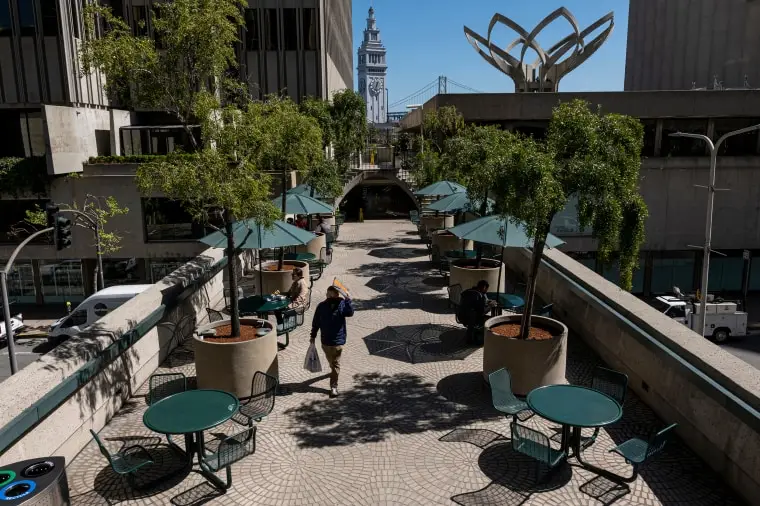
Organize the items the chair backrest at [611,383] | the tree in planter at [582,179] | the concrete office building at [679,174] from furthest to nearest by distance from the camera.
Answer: the concrete office building at [679,174], the tree in planter at [582,179], the chair backrest at [611,383]

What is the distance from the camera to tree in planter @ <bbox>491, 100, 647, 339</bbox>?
7891 mm

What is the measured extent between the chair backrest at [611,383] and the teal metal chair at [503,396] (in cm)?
118

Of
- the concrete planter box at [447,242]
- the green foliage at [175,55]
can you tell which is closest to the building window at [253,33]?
the concrete planter box at [447,242]

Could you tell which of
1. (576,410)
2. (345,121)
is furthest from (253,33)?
(576,410)

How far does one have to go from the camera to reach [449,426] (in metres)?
7.93

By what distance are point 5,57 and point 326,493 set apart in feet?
130

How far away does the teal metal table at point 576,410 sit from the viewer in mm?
6438

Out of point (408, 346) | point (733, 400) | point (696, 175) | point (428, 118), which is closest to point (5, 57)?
point (428, 118)

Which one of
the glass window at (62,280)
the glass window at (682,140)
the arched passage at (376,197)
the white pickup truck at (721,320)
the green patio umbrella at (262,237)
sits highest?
the glass window at (682,140)

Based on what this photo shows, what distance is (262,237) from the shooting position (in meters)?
11.6

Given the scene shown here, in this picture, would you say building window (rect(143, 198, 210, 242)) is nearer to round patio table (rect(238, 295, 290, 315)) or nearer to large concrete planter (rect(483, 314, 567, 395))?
round patio table (rect(238, 295, 290, 315))

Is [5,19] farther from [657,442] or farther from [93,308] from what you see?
[657,442]

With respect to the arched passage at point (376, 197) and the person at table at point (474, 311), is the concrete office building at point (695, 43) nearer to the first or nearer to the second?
the arched passage at point (376, 197)

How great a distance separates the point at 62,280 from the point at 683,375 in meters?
36.1
